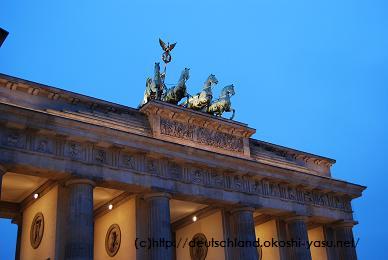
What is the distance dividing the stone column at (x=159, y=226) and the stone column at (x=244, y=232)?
363cm

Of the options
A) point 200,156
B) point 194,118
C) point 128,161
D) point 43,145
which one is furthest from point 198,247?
point 43,145

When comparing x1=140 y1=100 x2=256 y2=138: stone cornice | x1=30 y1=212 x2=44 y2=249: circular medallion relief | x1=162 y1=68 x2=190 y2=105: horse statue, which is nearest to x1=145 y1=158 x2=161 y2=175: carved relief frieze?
x1=140 y1=100 x2=256 y2=138: stone cornice

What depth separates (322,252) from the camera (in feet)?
92.5

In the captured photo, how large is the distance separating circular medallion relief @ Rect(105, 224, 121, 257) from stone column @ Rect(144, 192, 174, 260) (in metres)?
2.39

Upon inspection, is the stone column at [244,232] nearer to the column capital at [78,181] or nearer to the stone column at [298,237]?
the stone column at [298,237]

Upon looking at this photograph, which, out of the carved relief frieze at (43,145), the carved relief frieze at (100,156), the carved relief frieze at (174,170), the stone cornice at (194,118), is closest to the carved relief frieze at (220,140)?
the stone cornice at (194,118)

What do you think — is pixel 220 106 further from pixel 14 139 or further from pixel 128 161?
pixel 14 139

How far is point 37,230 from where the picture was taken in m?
21.8

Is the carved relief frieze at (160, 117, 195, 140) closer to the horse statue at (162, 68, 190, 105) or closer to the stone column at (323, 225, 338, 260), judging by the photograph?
the horse statue at (162, 68, 190, 105)

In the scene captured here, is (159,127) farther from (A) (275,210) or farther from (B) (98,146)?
(A) (275,210)

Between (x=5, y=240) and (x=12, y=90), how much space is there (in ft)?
313

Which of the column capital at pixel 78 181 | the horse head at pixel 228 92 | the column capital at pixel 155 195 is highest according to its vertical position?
the horse head at pixel 228 92

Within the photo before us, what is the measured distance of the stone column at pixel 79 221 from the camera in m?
18.7

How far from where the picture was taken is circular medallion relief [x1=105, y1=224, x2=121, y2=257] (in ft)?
74.9
